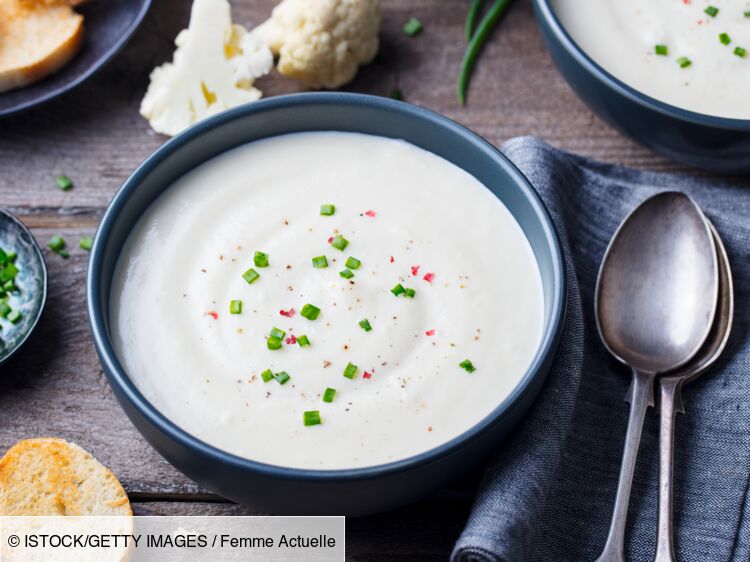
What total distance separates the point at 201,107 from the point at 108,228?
790 millimetres

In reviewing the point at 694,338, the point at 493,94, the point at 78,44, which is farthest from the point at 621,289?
the point at 78,44

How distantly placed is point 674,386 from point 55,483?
1.33 meters

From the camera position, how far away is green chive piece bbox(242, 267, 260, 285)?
207 cm

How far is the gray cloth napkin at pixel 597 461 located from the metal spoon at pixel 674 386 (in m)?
0.04

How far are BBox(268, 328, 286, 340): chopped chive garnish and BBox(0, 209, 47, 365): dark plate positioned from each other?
0.64 meters

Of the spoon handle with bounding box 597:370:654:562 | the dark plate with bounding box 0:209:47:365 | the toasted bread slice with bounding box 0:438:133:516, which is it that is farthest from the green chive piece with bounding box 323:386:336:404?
the dark plate with bounding box 0:209:47:365

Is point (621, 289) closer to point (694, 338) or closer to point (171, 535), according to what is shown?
point (694, 338)

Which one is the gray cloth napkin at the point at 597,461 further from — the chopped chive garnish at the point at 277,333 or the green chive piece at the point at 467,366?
the chopped chive garnish at the point at 277,333

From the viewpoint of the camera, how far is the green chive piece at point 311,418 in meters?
1.86

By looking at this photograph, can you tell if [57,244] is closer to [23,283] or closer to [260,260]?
[23,283]

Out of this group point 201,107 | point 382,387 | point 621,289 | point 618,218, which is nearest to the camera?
point 382,387

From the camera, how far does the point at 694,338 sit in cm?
213

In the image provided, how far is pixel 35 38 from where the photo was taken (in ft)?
9.05

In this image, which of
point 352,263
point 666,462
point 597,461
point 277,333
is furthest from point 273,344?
point 666,462
